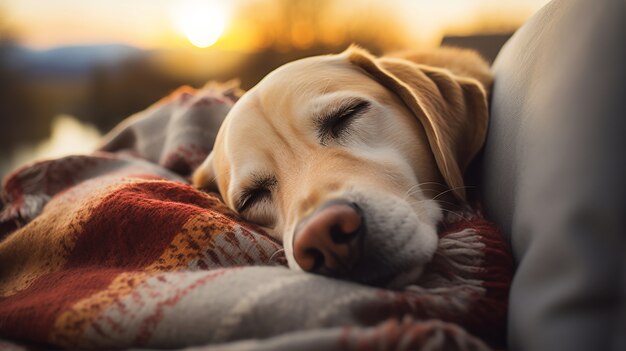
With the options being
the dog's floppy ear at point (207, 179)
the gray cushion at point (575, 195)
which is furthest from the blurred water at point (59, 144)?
the gray cushion at point (575, 195)

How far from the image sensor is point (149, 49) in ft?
23.8

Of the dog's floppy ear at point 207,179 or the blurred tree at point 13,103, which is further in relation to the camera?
the blurred tree at point 13,103

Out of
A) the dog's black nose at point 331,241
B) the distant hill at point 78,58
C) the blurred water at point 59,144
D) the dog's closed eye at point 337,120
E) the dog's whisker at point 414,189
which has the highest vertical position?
the dog's closed eye at point 337,120

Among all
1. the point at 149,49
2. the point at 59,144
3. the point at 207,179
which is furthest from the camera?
the point at 149,49

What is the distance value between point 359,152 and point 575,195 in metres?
0.73

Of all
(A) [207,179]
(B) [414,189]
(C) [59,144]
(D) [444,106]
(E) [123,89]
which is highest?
(D) [444,106]

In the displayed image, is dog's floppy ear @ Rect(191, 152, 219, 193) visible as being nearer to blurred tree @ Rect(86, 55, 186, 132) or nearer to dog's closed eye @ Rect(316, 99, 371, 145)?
dog's closed eye @ Rect(316, 99, 371, 145)

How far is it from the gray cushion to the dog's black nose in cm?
33

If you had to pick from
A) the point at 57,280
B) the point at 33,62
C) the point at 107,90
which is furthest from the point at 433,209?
the point at 33,62

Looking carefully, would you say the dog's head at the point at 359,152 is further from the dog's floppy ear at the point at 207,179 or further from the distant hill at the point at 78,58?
the distant hill at the point at 78,58

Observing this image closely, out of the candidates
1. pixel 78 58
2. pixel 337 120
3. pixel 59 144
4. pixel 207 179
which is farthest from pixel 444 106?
pixel 78 58

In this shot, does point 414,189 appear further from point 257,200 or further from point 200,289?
point 200,289

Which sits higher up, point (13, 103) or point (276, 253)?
point (276, 253)

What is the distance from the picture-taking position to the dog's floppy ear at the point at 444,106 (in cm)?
147
